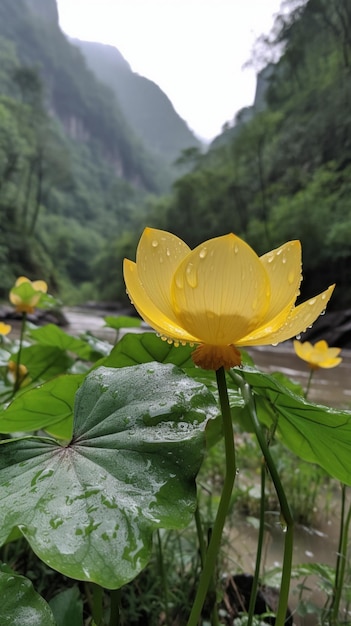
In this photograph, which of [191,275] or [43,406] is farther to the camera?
[43,406]

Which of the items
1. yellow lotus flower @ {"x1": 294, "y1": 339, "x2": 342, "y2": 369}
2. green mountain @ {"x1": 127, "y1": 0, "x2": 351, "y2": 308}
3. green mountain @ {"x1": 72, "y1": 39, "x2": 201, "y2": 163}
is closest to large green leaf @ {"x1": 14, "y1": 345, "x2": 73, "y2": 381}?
yellow lotus flower @ {"x1": 294, "y1": 339, "x2": 342, "y2": 369}

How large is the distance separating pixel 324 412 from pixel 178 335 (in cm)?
16

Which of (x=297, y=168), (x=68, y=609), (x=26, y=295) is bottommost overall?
(x=68, y=609)

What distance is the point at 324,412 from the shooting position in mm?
380

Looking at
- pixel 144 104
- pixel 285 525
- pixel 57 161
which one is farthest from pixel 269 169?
pixel 144 104

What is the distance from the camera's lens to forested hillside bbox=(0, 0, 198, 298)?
1723cm

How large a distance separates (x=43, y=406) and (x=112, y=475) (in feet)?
0.61

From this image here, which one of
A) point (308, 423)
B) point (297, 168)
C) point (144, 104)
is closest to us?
point (308, 423)

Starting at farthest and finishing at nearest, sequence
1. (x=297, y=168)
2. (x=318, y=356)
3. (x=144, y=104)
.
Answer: (x=144, y=104), (x=297, y=168), (x=318, y=356)

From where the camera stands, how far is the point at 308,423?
434mm

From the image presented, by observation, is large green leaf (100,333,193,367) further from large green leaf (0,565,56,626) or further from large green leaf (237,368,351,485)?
large green leaf (0,565,56,626)

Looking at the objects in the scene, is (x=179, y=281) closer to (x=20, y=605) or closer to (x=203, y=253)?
(x=203, y=253)

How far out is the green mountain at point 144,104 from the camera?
3017 inches

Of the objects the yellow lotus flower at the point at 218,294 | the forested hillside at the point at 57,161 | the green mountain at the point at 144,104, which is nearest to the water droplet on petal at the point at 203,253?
the yellow lotus flower at the point at 218,294
